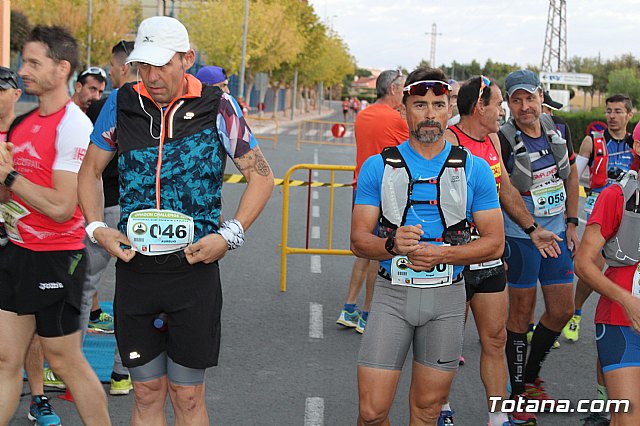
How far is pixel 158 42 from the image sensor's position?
3.91 meters

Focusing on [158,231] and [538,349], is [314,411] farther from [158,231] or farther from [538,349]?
[158,231]

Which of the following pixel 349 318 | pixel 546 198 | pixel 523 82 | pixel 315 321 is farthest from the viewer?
pixel 315 321

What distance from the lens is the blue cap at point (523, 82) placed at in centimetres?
593

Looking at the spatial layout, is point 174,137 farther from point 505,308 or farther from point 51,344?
point 505,308

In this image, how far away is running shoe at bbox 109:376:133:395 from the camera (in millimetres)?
5996

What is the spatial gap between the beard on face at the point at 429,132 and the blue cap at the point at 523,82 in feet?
6.00

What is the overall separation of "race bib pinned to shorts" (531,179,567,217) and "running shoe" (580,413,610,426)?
4.46ft

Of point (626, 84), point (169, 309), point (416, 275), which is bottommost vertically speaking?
point (169, 309)

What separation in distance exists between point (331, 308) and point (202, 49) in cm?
4946

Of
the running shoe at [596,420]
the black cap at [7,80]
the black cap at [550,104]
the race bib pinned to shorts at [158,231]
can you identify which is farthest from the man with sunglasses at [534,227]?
the black cap at [7,80]

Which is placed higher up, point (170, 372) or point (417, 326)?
point (417, 326)

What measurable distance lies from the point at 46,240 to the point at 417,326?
193 cm

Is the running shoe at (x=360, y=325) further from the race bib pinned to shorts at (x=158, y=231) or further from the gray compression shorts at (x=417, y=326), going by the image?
the race bib pinned to shorts at (x=158, y=231)

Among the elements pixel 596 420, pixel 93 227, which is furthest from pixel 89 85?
pixel 596 420
